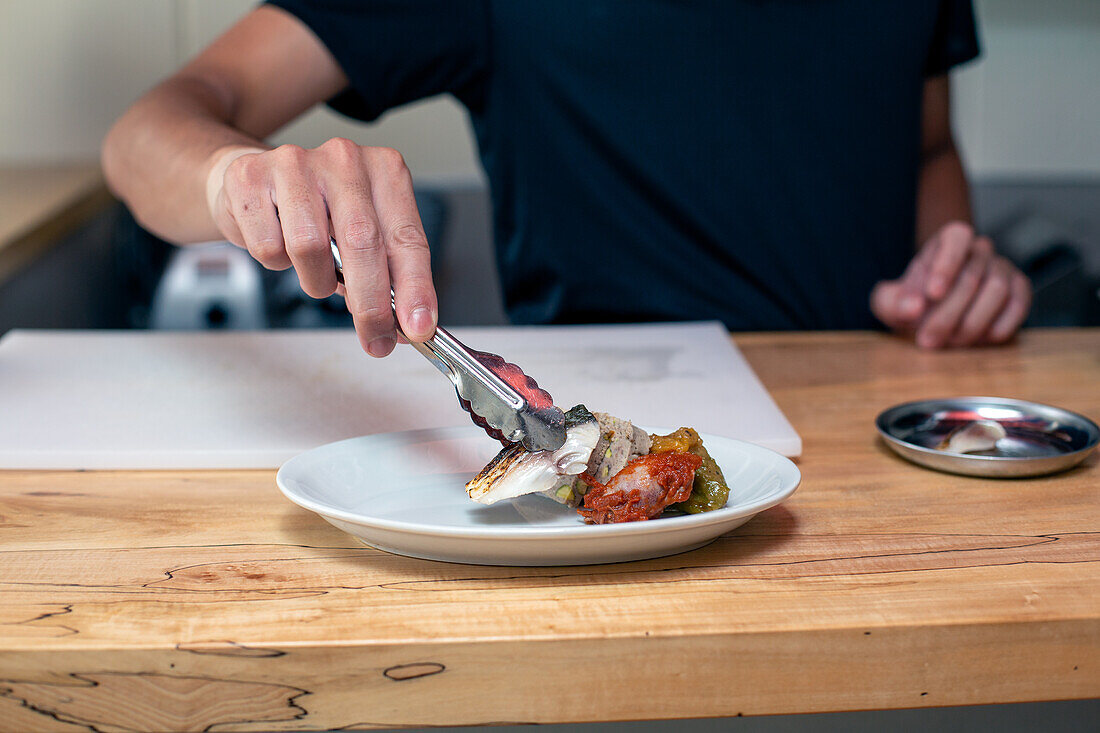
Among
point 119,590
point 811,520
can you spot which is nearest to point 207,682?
point 119,590

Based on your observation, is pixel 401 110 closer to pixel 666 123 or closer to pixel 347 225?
pixel 666 123

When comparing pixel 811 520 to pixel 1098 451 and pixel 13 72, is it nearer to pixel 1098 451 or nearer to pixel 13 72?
pixel 1098 451

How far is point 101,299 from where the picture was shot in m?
2.02

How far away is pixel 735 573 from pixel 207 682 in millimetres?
277

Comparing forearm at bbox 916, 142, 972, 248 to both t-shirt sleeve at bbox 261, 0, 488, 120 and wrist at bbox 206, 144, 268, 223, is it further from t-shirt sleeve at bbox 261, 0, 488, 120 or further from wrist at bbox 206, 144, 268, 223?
wrist at bbox 206, 144, 268, 223

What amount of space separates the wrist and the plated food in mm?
336

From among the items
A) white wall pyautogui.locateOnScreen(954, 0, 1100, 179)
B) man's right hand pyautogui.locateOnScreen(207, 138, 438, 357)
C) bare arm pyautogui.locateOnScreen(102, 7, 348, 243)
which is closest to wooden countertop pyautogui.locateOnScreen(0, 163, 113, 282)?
bare arm pyautogui.locateOnScreen(102, 7, 348, 243)

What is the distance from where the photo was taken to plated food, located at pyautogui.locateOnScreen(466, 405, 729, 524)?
1.84 ft

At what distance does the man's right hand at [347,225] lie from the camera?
604 mm

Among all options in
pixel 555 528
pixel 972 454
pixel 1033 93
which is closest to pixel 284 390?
pixel 555 528

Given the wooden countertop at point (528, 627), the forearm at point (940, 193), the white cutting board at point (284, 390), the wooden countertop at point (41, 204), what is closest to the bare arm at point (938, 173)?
the forearm at point (940, 193)

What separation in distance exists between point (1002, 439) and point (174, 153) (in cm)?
77

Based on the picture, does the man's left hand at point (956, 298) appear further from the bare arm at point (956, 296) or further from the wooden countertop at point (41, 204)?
the wooden countertop at point (41, 204)

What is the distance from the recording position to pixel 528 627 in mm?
477
